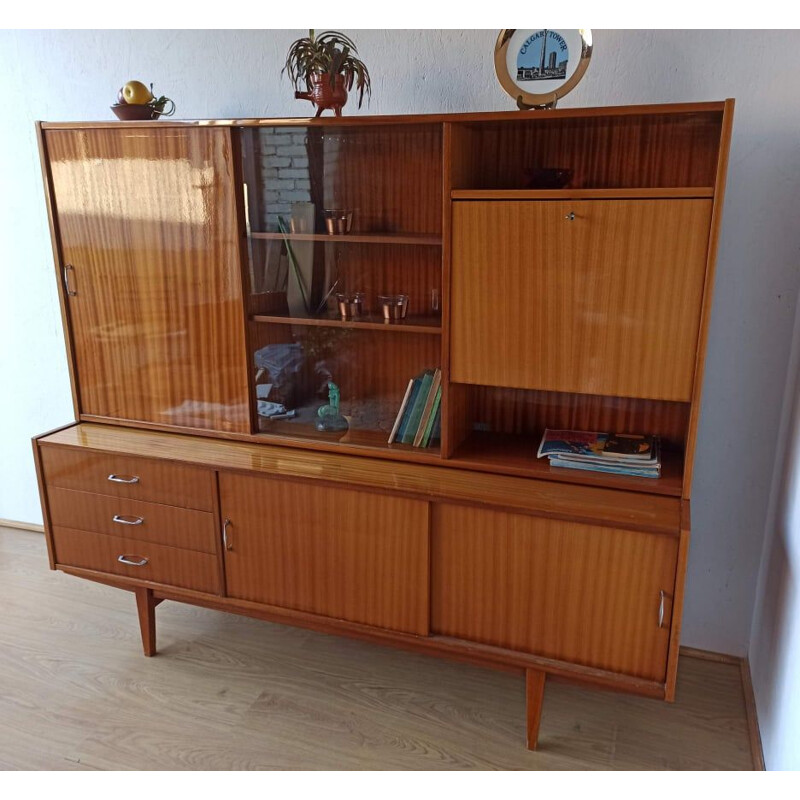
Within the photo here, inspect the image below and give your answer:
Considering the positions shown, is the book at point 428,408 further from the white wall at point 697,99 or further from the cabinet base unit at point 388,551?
the white wall at point 697,99

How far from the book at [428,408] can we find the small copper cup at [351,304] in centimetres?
30

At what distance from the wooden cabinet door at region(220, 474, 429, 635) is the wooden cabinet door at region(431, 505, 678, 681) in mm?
73

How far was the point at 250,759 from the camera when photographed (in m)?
1.93

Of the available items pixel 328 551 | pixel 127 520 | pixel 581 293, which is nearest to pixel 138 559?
pixel 127 520

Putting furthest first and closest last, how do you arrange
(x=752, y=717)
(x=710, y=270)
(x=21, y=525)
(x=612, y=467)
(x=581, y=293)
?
1. (x=21, y=525)
2. (x=752, y=717)
3. (x=612, y=467)
4. (x=581, y=293)
5. (x=710, y=270)

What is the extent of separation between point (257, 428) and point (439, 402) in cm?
59

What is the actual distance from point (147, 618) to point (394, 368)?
1132 millimetres

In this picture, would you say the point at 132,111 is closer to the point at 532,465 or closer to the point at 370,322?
the point at 370,322

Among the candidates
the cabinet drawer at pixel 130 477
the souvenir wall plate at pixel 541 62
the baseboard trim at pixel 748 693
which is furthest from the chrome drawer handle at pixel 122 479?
the baseboard trim at pixel 748 693

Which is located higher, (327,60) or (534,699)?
(327,60)

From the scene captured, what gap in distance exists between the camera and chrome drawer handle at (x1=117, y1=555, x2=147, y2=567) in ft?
7.44

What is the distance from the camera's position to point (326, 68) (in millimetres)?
1985

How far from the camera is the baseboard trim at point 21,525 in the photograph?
325cm
